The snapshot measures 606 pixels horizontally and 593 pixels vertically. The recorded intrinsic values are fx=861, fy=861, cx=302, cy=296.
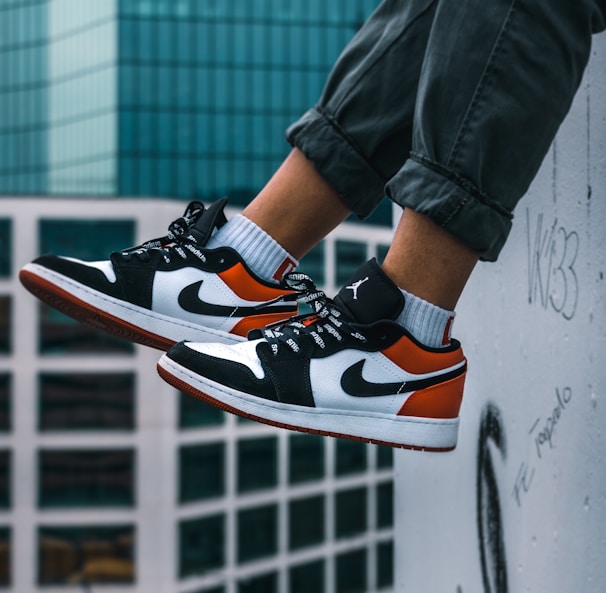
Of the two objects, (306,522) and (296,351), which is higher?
(296,351)

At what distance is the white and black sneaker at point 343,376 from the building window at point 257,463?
43.5m

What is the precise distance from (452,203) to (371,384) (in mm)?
293

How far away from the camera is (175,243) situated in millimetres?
1299

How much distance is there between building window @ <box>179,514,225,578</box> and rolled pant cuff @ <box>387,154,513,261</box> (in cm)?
4496

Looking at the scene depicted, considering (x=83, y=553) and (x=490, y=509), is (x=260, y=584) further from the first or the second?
(x=490, y=509)

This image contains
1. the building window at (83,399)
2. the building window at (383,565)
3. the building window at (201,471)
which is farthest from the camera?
the building window at (383,565)

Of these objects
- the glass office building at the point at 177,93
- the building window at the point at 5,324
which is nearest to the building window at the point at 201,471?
the building window at the point at 5,324

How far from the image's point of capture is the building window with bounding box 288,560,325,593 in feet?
152

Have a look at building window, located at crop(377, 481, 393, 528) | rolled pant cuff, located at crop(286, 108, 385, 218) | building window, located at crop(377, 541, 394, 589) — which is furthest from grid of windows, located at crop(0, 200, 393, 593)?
rolled pant cuff, located at crop(286, 108, 385, 218)

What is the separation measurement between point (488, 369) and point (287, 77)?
105ft

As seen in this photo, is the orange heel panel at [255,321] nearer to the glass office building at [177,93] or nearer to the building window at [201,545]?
the glass office building at [177,93]

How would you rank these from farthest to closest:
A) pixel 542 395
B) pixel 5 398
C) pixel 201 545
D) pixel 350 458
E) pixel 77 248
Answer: pixel 350 458, pixel 201 545, pixel 5 398, pixel 77 248, pixel 542 395

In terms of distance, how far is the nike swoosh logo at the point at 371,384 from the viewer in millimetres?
1116

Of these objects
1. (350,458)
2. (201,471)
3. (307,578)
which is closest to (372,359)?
(201,471)
